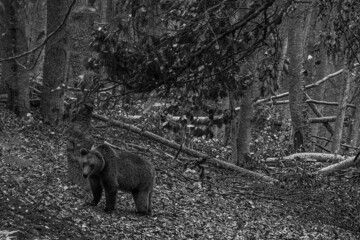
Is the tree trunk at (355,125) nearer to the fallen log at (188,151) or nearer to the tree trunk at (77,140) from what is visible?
the fallen log at (188,151)

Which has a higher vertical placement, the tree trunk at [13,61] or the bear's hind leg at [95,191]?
the tree trunk at [13,61]

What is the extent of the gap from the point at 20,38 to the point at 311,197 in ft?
23.4

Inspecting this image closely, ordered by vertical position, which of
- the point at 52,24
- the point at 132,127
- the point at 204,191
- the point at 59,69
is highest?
the point at 52,24

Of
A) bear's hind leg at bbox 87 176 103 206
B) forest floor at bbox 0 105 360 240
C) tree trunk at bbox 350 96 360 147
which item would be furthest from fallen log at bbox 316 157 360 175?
tree trunk at bbox 350 96 360 147

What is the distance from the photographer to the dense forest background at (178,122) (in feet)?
21.4

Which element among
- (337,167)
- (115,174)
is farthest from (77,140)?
(337,167)

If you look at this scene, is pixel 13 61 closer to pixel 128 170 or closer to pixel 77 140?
pixel 77 140

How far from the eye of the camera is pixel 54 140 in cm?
1305

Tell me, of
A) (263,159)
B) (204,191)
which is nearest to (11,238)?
(204,191)

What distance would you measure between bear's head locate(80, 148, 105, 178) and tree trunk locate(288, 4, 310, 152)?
708 centimetres

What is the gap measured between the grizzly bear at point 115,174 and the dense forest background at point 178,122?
0.27 meters

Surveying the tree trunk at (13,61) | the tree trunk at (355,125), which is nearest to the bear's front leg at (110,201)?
the tree trunk at (13,61)

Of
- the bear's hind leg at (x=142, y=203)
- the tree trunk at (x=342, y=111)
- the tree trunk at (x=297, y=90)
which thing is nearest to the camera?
the bear's hind leg at (x=142, y=203)

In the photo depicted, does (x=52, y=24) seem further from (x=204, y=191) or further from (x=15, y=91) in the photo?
(x=204, y=191)
